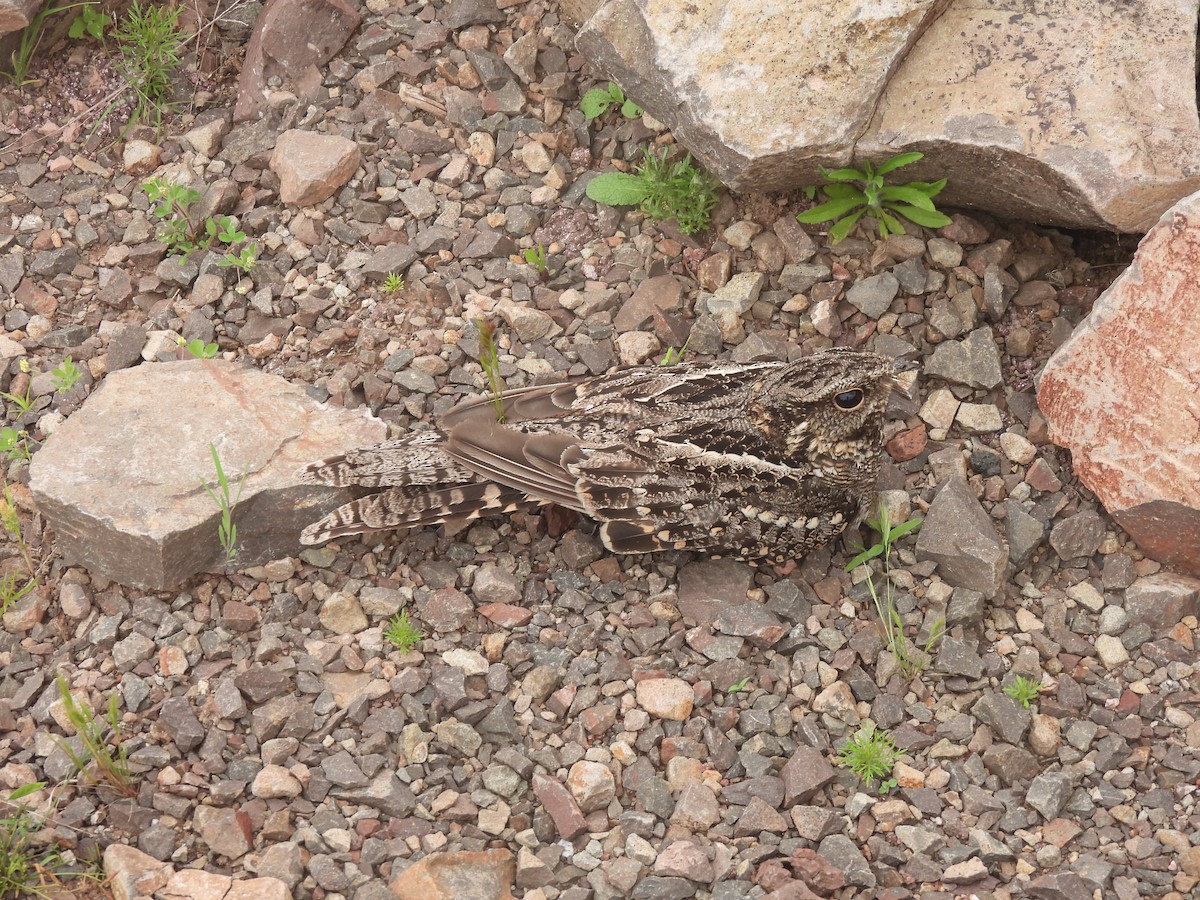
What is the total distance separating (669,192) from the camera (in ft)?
16.8

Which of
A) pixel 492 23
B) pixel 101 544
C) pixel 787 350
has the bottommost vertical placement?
pixel 101 544

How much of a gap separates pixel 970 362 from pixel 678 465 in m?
1.21

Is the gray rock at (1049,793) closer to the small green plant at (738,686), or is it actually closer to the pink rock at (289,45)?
the small green plant at (738,686)

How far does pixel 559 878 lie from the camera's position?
377 cm

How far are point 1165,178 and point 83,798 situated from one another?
152 inches

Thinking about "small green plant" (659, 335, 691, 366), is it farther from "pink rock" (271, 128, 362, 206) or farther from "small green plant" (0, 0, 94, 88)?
"small green plant" (0, 0, 94, 88)

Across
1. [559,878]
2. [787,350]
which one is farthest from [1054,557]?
[559,878]

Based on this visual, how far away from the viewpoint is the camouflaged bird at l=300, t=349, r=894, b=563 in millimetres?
4348

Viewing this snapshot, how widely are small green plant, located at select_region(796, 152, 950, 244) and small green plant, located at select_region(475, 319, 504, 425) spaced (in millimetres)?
1238

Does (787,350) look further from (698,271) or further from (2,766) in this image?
(2,766)

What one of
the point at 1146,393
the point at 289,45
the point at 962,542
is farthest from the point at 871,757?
the point at 289,45

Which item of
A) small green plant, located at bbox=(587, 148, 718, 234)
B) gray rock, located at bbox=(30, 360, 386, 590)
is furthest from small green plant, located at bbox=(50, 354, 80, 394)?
small green plant, located at bbox=(587, 148, 718, 234)

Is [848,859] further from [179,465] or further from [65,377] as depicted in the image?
[65,377]

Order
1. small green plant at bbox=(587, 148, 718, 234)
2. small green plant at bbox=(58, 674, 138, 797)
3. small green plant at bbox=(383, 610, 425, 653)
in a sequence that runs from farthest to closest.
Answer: small green plant at bbox=(587, 148, 718, 234) → small green plant at bbox=(383, 610, 425, 653) → small green plant at bbox=(58, 674, 138, 797)
